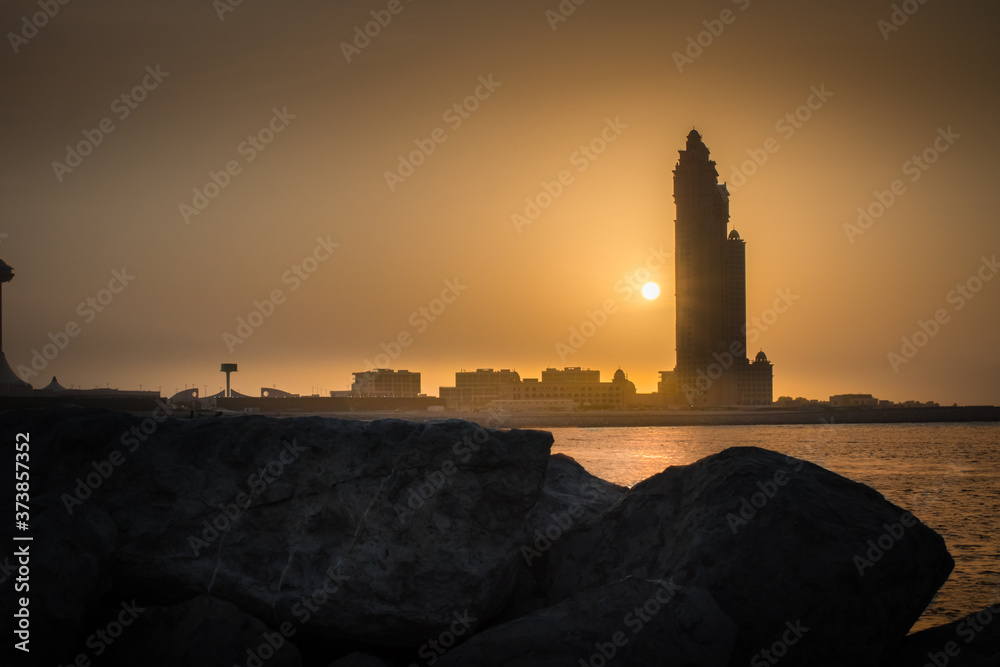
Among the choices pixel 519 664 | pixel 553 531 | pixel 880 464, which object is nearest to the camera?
pixel 519 664

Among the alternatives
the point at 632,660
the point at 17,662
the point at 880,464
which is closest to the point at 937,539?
the point at 632,660

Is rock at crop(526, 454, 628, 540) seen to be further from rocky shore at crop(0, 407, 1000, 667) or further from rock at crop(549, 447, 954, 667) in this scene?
rocky shore at crop(0, 407, 1000, 667)

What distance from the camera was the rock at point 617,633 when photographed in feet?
18.8

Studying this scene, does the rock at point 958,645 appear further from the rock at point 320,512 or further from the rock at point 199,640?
the rock at point 199,640

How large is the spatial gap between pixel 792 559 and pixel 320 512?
394 centimetres

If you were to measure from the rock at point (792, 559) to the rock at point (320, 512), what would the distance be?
1393 millimetres

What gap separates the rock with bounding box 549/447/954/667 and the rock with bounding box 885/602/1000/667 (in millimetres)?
234

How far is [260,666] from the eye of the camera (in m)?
6.21

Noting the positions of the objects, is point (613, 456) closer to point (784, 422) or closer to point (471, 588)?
point (471, 588)

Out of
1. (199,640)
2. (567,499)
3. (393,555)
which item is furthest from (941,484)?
(199,640)

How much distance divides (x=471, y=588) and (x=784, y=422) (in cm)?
12167

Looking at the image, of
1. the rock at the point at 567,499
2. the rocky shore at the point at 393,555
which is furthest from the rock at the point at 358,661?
the rock at the point at 567,499

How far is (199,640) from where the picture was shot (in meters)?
6.17

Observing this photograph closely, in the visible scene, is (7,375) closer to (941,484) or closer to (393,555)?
(941,484)
